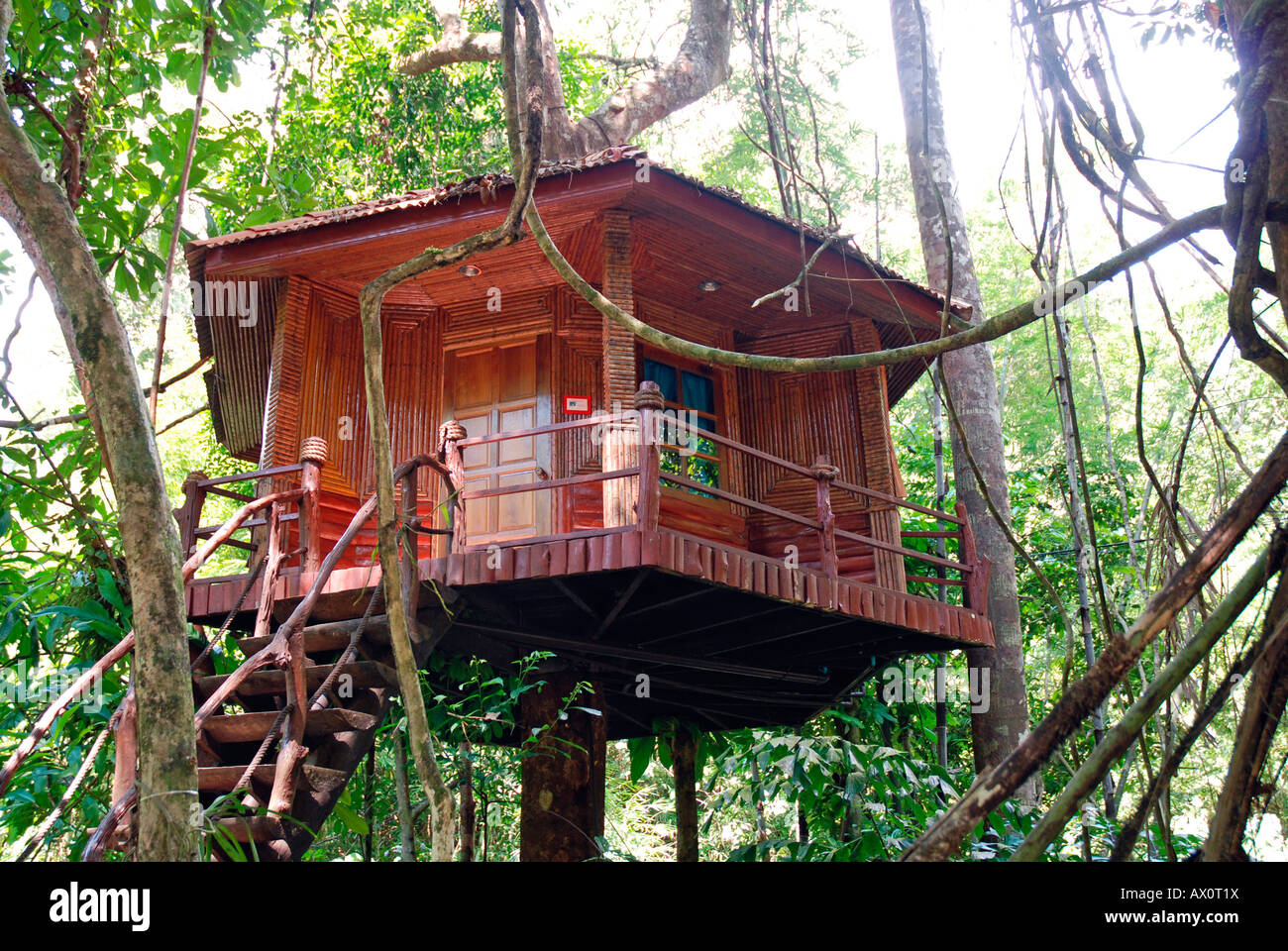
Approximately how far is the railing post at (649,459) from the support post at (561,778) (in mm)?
1981

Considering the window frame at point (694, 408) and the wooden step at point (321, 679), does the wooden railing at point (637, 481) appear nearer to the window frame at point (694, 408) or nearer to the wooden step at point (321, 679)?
the wooden step at point (321, 679)

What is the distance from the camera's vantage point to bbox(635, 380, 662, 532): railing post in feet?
20.7

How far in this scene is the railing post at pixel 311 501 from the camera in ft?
23.4

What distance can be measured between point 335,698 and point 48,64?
4.08 m

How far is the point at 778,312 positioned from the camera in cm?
959

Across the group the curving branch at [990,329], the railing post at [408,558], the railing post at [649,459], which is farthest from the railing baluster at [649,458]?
the curving branch at [990,329]

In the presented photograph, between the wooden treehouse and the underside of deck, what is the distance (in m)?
0.02

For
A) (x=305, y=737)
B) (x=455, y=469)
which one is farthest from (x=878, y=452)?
(x=305, y=737)

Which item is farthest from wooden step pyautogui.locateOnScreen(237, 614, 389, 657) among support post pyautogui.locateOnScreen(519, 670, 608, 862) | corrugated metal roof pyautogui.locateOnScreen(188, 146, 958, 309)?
corrugated metal roof pyautogui.locateOnScreen(188, 146, 958, 309)

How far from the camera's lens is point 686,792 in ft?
34.7

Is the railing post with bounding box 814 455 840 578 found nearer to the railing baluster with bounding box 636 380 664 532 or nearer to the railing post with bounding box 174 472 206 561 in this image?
the railing baluster with bounding box 636 380 664 532

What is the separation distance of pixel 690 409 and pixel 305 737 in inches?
175

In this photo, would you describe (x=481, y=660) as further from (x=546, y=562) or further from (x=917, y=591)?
(x=917, y=591)
